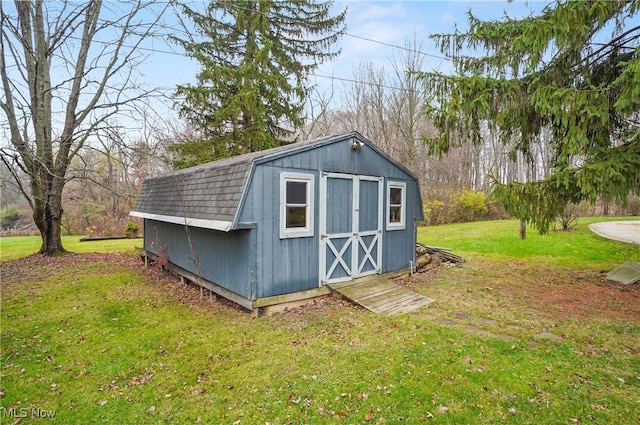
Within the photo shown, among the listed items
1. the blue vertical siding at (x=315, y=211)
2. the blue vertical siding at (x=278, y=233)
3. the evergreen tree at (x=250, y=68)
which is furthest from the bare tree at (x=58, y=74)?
the blue vertical siding at (x=315, y=211)

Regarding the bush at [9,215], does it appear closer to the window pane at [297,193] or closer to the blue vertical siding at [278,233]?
the blue vertical siding at [278,233]

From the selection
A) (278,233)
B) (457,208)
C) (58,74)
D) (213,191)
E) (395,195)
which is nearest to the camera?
(278,233)

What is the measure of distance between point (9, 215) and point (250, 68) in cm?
2284

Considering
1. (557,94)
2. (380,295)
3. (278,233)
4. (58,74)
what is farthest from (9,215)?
(557,94)

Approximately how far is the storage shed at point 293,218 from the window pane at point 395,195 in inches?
1.5

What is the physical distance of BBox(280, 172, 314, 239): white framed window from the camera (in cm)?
599

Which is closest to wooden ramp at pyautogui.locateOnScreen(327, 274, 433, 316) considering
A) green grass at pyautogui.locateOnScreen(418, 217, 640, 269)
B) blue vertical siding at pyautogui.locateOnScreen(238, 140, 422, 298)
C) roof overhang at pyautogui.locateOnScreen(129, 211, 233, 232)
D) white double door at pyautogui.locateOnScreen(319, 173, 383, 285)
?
white double door at pyautogui.locateOnScreen(319, 173, 383, 285)

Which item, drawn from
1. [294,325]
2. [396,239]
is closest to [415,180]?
[396,239]

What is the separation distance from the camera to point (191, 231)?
7.79 meters

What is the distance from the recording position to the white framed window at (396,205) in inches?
314

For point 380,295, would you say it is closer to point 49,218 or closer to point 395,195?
point 395,195

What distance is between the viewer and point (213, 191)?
21.0 ft

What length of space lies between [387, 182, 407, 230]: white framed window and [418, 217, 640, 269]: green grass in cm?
488

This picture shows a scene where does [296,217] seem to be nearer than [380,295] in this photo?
Yes
